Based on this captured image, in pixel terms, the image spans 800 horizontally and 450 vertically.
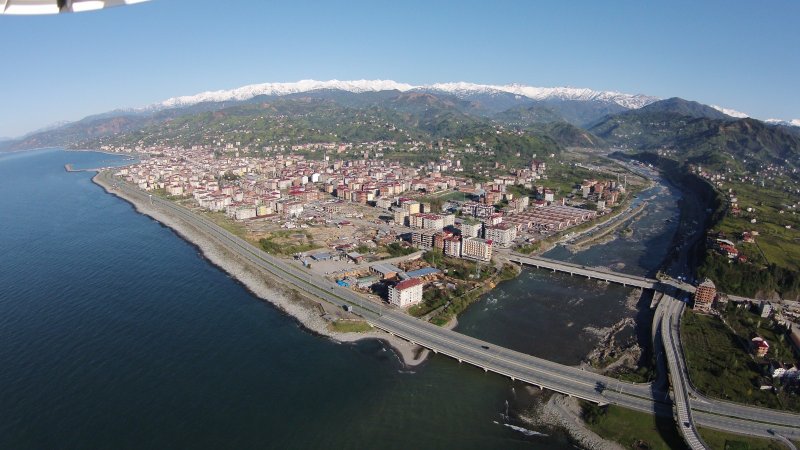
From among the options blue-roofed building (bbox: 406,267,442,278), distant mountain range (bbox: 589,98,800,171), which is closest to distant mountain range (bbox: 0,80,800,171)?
distant mountain range (bbox: 589,98,800,171)

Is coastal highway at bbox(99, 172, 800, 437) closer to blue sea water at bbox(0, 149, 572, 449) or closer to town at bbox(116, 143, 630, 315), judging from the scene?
blue sea water at bbox(0, 149, 572, 449)

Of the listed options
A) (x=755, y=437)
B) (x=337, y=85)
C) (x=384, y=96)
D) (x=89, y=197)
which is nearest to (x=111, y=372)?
(x=755, y=437)

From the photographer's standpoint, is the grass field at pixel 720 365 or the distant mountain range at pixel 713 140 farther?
the distant mountain range at pixel 713 140

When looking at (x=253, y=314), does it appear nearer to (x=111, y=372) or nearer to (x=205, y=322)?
(x=205, y=322)

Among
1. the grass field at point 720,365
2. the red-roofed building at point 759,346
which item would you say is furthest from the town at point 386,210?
the red-roofed building at point 759,346

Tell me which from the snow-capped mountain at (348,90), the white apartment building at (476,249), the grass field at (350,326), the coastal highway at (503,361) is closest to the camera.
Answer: the coastal highway at (503,361)

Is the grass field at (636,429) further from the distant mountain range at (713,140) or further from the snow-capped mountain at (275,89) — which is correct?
the snow-capped mountain at (275,89)
